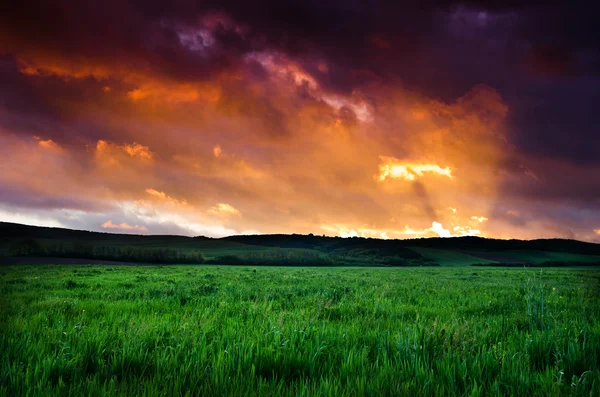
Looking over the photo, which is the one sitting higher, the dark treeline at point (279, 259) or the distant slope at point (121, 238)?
the distant slope at point (121, 238)

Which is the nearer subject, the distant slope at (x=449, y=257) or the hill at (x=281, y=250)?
the hill at (x=281, y=250)

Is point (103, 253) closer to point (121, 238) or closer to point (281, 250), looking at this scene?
point (281, 250)

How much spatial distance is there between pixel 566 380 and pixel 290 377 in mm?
2935

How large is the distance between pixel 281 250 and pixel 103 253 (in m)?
48.8

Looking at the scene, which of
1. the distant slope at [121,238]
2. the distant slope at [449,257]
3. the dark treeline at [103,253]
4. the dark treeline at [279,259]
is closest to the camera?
the dark treeline at [103,253]

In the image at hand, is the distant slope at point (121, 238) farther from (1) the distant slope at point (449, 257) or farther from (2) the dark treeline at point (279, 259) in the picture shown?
(1) the distant slope at point (449, 257)

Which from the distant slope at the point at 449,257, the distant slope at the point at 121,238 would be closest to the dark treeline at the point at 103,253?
the distant slope at the point at 121,238

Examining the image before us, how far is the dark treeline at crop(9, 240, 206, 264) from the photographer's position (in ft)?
247

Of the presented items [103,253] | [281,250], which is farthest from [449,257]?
[103,253]

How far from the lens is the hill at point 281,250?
7806 cm

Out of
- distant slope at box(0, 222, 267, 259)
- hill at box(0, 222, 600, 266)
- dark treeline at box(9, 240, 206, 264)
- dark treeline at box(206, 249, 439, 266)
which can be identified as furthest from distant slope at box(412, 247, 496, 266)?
dark treeline at box(9, 240, 206, 264)

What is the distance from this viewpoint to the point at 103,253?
254 ft

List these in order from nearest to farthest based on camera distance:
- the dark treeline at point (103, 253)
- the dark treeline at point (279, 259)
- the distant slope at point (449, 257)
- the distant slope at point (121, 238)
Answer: the dark treeline at point (103, 253) → the dark treeline at point (279, 259) → the distant slope at point (449, 257) → the distant slope at point (121, 238)

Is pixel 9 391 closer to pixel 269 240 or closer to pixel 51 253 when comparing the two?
pixel 51 253
